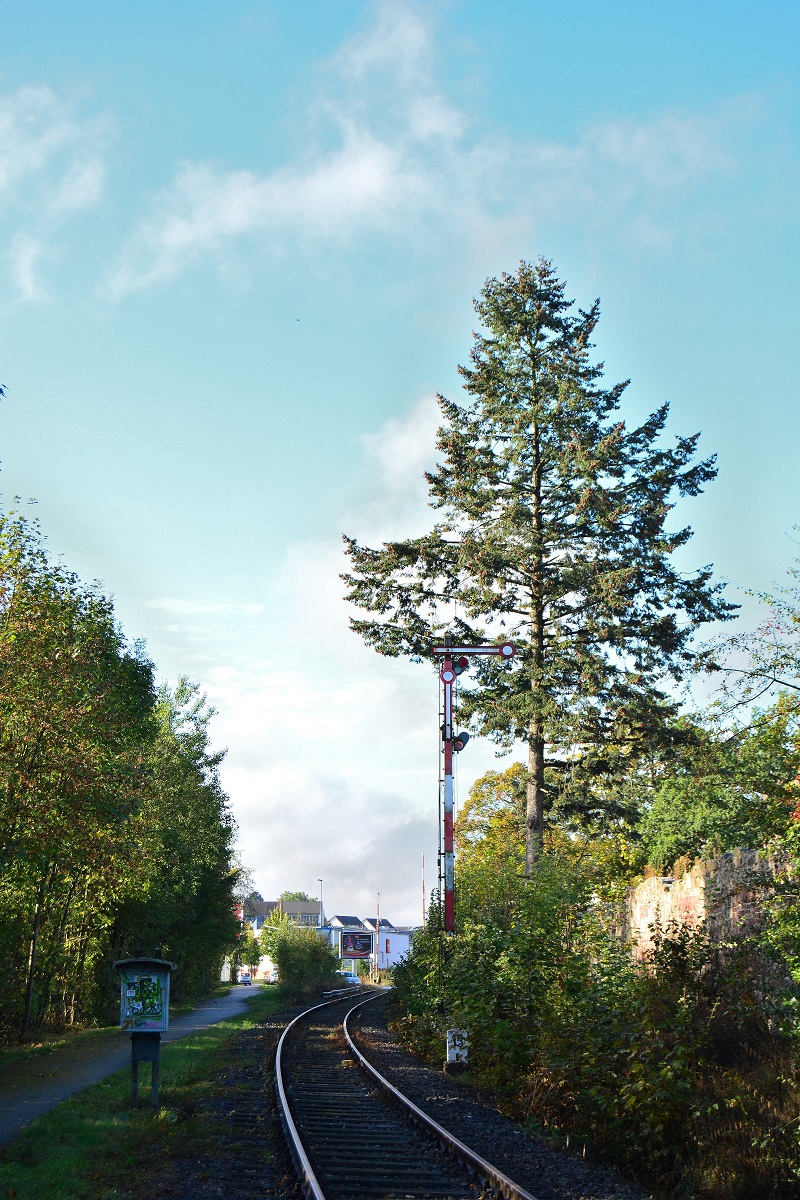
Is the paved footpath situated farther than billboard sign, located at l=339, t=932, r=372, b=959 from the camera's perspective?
No

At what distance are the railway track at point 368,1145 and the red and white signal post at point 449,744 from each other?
3540 millimetres

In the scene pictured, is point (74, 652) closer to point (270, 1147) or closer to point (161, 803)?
point (270, 1147)

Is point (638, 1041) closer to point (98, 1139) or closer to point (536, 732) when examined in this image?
point (98, 1139)

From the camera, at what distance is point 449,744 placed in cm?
2047

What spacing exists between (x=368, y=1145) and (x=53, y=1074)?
26.3 ft

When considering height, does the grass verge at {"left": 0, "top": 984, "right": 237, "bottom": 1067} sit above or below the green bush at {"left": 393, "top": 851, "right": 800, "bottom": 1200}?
below

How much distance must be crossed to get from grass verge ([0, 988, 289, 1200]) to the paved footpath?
33 cm

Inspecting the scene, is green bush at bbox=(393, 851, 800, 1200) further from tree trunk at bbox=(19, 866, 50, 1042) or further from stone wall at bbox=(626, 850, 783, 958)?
tree trunk at bbox=(19, 866, 50, 1042)

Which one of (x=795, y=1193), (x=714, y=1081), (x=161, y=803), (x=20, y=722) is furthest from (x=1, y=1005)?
(x=795, y=1193)

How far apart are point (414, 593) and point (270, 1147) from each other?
18.2m

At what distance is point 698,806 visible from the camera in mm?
26469

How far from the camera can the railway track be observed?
8.64 meters

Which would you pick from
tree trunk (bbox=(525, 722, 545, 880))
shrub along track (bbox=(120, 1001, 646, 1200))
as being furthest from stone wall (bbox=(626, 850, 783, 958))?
tree trunk (bbox=(525, 722, 545, 880))

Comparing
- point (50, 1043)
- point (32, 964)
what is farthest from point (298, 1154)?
point (32, 964)
